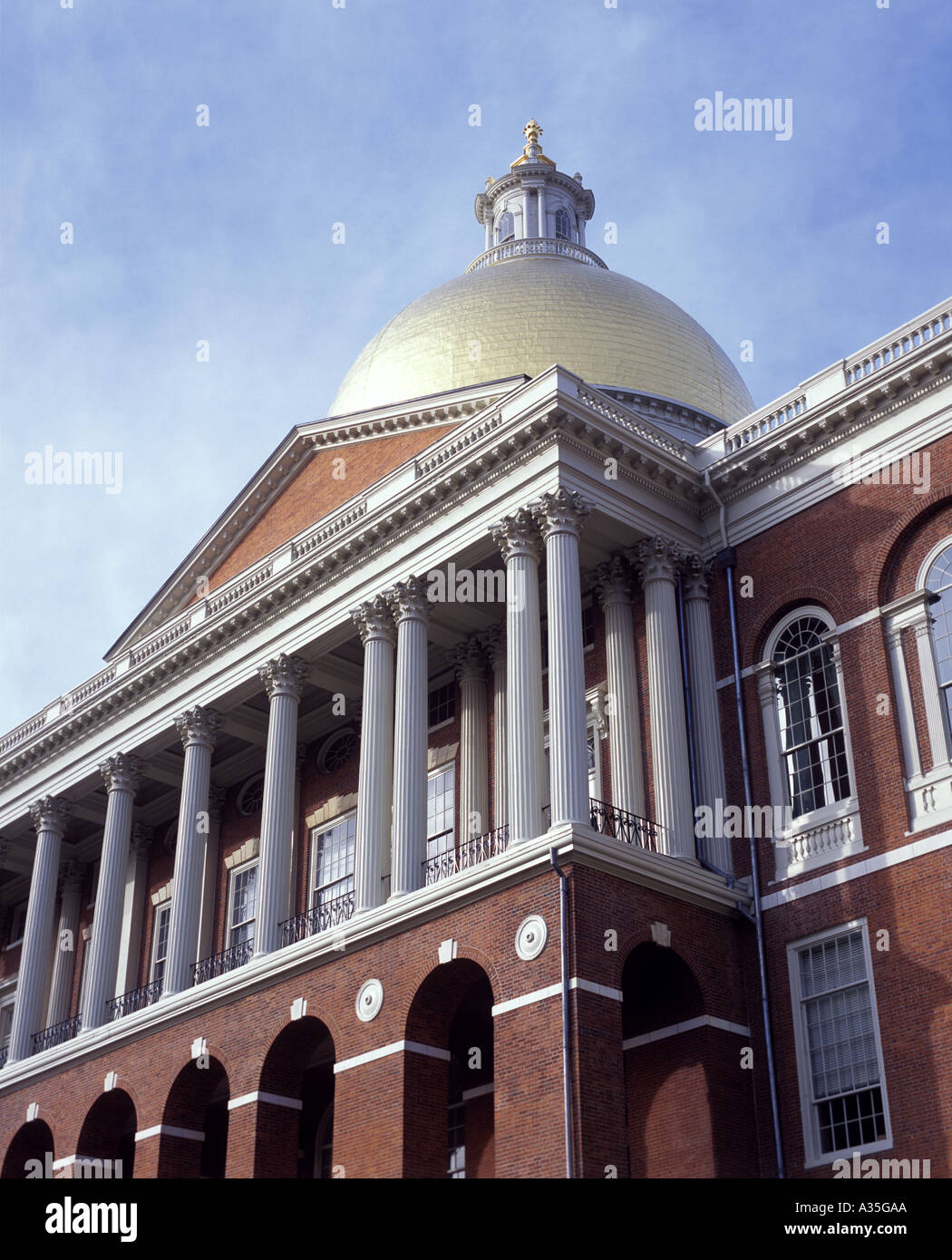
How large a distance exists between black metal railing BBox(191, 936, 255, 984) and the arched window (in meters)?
29.8

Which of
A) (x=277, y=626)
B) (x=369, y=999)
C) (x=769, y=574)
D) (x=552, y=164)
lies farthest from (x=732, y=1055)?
(x=552, y=164)

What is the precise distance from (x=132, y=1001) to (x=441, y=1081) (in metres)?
11.0

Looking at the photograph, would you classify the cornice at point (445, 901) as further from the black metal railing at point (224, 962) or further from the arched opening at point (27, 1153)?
the arched opening at point (27, 1153)

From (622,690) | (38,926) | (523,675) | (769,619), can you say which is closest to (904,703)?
(769,619)

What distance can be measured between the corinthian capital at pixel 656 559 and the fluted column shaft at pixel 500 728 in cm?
385

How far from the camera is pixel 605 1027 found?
78.3 feet

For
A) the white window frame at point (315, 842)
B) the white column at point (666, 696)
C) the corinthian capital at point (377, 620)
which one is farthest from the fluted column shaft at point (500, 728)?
the white window frame at point (315, 842)

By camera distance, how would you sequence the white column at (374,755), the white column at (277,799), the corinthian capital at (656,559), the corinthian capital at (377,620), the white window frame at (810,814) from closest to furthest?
the white window frame at (810,814)
the white column at (374,755)
the corinthian capital at (656,559)
the white column at (277,799)
the corinthian capital at (377,620)

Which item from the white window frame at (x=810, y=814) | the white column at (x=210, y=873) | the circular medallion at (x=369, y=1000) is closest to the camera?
the white window frame at (x=810, y=814)

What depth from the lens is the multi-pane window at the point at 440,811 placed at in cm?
3262

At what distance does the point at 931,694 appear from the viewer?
25.8 metres

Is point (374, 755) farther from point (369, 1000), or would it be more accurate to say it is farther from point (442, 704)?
point (369, 1000)
